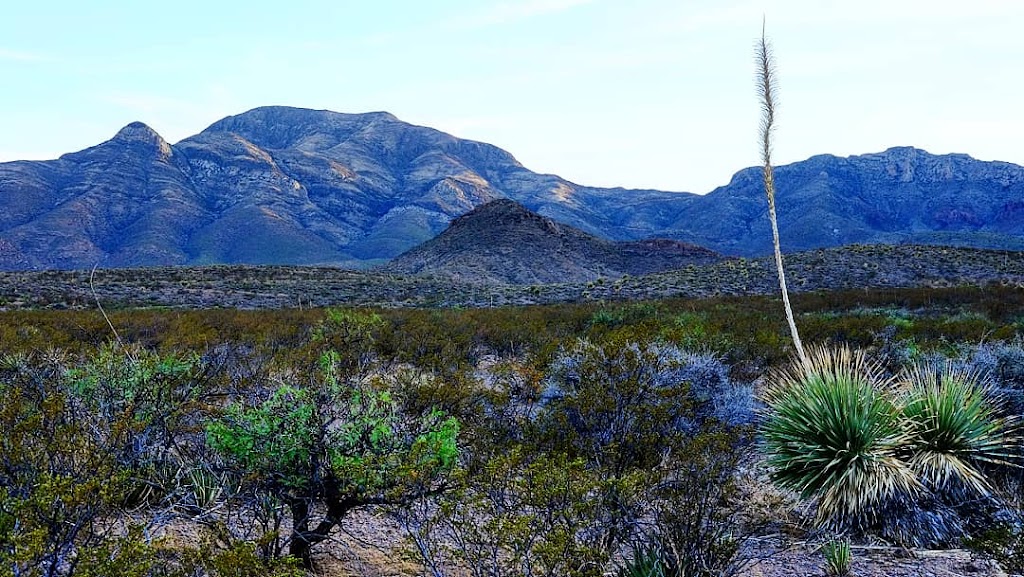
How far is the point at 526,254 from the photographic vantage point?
67.6 meters

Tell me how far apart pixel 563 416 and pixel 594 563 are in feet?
7.05

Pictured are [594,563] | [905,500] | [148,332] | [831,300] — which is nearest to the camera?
[594,563]

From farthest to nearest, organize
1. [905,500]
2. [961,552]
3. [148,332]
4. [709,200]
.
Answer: [709,200]
[148,332]
[905,500]
[961,552]

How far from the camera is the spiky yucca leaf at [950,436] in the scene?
554 centimetres

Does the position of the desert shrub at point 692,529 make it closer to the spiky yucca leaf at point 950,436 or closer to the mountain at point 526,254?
the spiky yucca leaf at point 950,436

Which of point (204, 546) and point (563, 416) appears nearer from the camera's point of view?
point (204, 546)

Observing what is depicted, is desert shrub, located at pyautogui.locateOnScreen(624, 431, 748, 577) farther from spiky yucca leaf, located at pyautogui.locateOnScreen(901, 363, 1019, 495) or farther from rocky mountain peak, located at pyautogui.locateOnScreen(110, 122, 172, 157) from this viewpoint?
rocky mountain peak, located at pyautogui.locateOnScreen(110, 122, 172, 157)

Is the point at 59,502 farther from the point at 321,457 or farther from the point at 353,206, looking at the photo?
the point at 353,206

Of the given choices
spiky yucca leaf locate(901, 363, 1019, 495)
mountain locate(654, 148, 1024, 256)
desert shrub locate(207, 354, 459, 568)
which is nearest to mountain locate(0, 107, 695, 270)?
mountain locate(654, 148, 1024, 256)

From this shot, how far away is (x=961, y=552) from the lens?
4953 millimetres

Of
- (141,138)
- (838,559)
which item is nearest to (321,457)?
(838,559)

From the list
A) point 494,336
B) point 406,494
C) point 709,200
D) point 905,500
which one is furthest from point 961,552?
point 709,200

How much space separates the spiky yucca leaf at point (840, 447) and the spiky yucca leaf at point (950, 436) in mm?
194

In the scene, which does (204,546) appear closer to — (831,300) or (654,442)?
(654,442)
